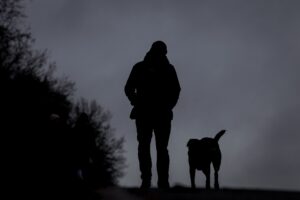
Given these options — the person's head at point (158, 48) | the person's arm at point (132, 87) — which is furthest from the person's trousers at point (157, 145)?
the person's head at point (158, 48)

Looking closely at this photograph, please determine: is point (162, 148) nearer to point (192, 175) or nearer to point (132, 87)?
point (132, 87)

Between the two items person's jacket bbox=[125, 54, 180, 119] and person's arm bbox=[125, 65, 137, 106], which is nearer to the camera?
person's jacket bbox=[125, 54, 180, 119]

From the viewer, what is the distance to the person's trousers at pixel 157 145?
1280cm

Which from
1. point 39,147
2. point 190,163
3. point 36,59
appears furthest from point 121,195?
point 36,59

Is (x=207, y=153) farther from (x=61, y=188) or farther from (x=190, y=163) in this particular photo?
(x=61, y=188)

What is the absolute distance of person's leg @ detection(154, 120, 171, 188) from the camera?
1282 cm

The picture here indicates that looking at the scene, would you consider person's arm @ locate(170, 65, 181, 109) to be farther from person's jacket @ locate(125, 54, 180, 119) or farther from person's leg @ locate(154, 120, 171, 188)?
person's leg @ locate(154, 120, 171, 188)

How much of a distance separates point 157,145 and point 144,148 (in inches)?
8.7

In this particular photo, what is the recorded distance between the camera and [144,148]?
1280 cm

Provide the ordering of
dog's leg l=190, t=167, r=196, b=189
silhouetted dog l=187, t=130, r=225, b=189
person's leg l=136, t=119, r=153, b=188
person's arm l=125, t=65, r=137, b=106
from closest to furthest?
person's leg l=136, t=119, r=153, b=188 < person's arm l=125, t=65, r=137, b=106 < dog's leg l=190, t=167, r=196, b=189 < silhouetted dog l=187, t=130, r=225, b=189

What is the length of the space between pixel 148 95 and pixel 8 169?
13.8 feet

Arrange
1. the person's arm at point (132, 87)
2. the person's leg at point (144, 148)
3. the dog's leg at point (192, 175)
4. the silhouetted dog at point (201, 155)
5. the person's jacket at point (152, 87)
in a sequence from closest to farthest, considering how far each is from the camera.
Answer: the person's leg at point (144, 148) → the person's jacket at point (152, 87) → the person's arm at point (132, 87) → the dog's leg at point (192, 175) → the silhouetted dog at point (201, 155)

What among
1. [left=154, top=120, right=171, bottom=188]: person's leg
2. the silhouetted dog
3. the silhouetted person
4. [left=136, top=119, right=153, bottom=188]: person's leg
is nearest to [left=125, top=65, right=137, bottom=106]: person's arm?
the silhouetted person

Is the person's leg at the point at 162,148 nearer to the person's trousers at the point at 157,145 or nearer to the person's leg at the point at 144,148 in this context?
the person's trousers at the point at 157,145
